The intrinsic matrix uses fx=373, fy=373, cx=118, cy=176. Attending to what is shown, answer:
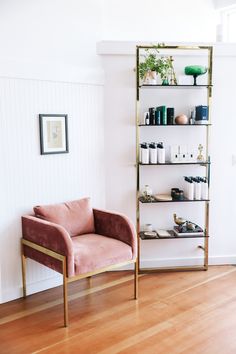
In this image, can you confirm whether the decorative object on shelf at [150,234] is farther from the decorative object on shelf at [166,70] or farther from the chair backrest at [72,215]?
the decorative object on shelf at [166,70]

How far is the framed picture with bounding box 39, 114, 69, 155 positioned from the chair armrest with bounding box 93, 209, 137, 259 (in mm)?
666

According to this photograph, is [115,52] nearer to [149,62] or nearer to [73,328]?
[149,62]

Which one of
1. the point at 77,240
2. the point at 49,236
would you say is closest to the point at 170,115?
the point at 77,240

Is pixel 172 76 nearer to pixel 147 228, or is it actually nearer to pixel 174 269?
pixel 147 228

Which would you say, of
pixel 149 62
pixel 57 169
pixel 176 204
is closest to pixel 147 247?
pixel 176 204

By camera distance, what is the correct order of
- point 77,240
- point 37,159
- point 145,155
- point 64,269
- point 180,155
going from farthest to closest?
point 180,155 → point 145,155 → point 37,159 → point 77,240 → point 64,269

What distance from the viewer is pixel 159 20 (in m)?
3.85

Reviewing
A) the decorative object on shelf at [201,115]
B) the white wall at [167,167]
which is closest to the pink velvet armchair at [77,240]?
the white wall at [167,167]

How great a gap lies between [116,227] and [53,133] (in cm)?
99

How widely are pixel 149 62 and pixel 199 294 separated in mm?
2117

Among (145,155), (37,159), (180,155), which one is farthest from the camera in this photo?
(180,155)

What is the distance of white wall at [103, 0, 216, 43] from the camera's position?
147 inches

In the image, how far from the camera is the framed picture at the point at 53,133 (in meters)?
3.23

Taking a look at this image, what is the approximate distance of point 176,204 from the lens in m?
3.80
